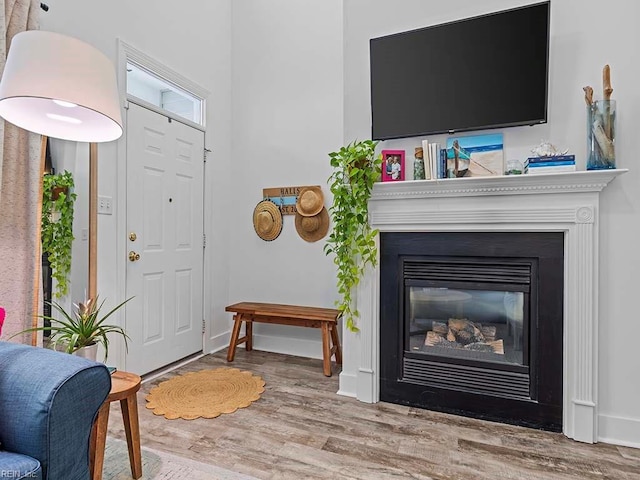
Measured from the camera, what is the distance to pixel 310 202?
132 inches

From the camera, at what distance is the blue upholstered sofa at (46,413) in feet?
3.35

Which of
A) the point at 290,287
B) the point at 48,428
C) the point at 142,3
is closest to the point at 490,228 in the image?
the point at 290,287

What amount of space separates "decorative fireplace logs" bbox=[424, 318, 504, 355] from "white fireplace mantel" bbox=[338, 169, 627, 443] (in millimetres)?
387

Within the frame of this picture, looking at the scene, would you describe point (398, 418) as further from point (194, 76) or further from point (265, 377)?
point (194, 76)

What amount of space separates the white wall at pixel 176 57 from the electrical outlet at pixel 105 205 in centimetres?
3

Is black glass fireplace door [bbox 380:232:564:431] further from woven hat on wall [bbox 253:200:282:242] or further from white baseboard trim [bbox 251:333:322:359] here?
woven hat on wall [bbox 253:200:282:242]

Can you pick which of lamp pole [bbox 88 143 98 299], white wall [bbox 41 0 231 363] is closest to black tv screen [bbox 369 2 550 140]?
white wall [bbox 41 0 231 363]

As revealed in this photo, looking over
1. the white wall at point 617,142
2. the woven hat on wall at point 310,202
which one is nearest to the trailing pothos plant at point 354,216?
the woven hat on wall at point 310,202

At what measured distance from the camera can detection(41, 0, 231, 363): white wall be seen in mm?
2469

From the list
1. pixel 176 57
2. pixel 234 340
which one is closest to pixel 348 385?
pixel 234 340

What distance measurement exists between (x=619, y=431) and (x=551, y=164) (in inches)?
59.0

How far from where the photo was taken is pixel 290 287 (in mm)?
3537

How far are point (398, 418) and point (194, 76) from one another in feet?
10.5

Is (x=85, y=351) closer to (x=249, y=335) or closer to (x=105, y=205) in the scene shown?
(x=105, y=205)
